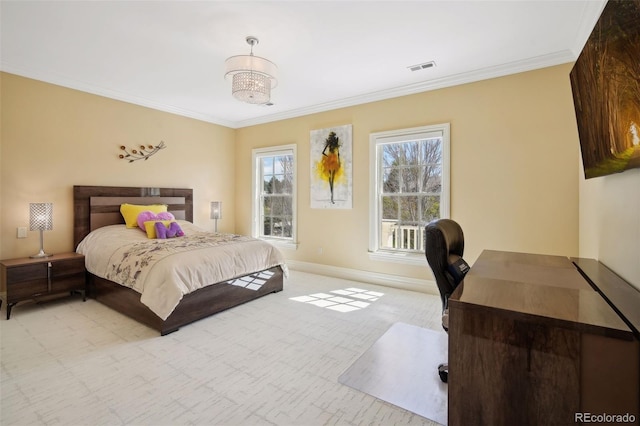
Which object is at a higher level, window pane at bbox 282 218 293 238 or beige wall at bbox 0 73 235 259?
beige wall at bbox 0 73 235 259

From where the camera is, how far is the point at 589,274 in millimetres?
1609

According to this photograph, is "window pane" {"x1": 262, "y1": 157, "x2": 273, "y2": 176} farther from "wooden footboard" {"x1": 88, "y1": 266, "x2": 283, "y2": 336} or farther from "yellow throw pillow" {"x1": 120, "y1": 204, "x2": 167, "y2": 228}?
"wooden footboard" {"x1": 88, "y1": 266, "x2": 283, "y2": 336}

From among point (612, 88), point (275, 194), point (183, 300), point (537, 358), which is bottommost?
point (183, 300)

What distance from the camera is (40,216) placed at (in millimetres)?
3350

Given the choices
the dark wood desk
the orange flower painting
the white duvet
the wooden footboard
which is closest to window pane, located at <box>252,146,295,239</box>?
the orange flower painting

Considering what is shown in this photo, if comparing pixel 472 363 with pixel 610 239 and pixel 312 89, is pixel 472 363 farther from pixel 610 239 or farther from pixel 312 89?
pixel 312 89

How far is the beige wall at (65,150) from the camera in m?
3.41

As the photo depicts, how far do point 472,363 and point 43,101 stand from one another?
16.8 feet

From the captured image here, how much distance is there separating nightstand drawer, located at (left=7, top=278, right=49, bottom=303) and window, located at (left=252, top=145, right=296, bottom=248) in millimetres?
3133

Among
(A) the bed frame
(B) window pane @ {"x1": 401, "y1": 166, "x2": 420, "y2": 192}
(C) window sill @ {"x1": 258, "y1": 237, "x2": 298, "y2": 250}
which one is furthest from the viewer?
(C) window sill @ {"x1": 258, "y1": 237, "x2": 298, "y2": 250}

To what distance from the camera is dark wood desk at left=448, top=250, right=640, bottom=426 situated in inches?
35.0

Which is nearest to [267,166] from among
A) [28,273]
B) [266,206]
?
[266,206]

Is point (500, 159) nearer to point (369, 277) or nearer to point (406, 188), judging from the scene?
point (406, 188)

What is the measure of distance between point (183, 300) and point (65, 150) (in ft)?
9.22
